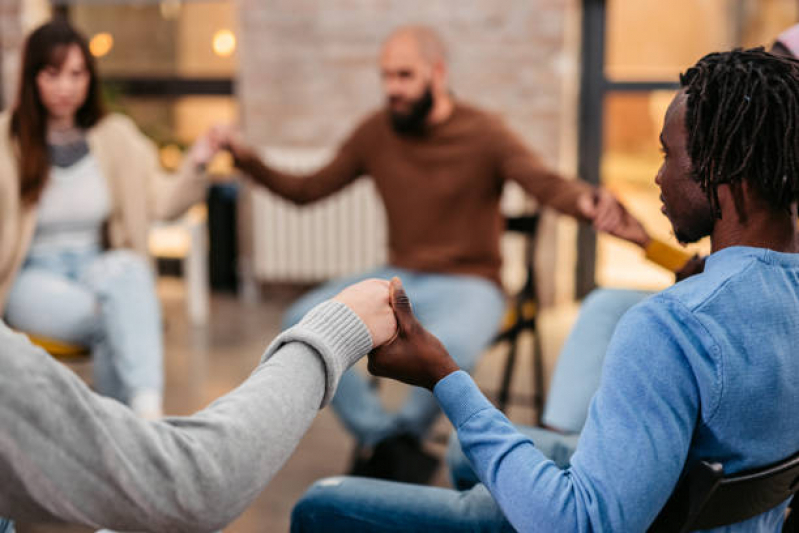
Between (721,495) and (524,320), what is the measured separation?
1.78 meters

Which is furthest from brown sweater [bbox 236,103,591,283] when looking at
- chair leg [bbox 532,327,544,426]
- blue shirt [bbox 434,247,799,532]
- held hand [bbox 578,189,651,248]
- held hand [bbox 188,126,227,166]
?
blue shirt [bbox 434,247,799,532]

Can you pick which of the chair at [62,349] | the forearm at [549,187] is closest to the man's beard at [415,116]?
the forearm at [549,187]

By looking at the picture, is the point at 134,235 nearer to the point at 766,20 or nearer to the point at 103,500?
the point at 103,500

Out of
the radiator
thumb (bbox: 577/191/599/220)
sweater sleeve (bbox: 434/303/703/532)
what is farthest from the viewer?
the radiator

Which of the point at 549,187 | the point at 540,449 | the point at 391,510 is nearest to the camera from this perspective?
the point at 391,510

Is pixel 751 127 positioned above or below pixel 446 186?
above

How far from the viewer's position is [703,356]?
0.91 m

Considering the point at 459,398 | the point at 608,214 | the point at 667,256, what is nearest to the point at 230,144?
the point at 608,214

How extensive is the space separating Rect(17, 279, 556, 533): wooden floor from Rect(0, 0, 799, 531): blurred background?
32 mm

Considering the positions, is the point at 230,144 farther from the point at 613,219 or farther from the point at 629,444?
the point at 629,444

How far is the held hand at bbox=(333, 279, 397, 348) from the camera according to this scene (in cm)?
105

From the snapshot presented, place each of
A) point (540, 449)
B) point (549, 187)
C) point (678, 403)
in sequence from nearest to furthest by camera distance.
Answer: point (678, 403), point (540, 449), point (549, 187)

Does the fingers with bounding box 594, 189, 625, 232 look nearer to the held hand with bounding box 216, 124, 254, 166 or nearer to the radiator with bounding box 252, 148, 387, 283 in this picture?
the held hand with bounding box 216, 124, 254, 166

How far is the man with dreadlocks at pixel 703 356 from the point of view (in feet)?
2.97
